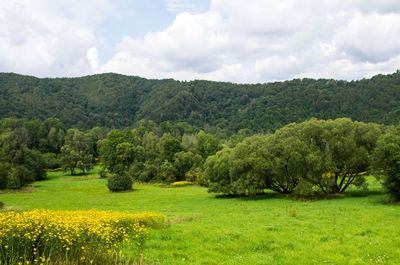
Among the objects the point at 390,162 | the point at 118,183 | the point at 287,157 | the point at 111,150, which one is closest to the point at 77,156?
the point at 111,150

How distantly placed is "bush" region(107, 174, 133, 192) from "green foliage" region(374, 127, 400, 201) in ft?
139

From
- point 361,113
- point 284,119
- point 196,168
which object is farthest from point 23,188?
point 361,113

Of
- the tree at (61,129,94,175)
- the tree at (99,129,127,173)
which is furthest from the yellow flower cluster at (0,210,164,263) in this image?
the tree at (61,129,94,175)

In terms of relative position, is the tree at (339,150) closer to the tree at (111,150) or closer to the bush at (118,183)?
the bush at (118,183)

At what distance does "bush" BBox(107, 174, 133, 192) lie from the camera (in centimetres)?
5125

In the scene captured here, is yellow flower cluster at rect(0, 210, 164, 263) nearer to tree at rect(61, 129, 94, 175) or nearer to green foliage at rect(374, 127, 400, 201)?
green foliage at rect(374, 127, 400, 201)

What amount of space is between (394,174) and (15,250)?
27.8m

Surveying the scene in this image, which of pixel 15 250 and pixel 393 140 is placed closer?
pixel 15 250

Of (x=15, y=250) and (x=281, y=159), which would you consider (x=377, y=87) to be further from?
(x=15, y=250)

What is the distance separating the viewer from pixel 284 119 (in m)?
166

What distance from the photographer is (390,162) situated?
24.0m

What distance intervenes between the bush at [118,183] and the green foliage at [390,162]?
139ft

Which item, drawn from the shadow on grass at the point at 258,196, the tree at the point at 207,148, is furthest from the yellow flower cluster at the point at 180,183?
the shadow on grass at the point at 258,196

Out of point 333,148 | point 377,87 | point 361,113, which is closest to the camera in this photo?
point 333,148
